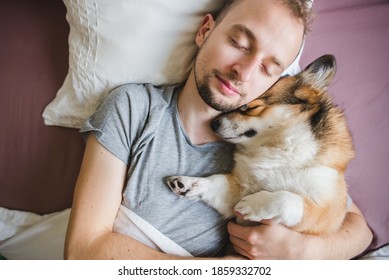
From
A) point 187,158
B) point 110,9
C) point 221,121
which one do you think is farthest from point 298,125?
point 110,9

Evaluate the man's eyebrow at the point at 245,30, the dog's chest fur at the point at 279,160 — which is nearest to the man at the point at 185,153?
the man's eyebrow at the point at 245,30

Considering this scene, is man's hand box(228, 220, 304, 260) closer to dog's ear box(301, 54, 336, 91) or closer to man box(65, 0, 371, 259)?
man box(65, 0, 371, 259)

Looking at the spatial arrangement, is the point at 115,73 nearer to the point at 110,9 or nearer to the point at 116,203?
the point at 110,9

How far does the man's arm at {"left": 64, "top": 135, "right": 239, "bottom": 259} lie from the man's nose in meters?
0.41

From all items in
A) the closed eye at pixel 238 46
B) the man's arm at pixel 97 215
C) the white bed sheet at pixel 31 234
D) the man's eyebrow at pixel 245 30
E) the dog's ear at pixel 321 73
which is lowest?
the white bed sheet at pixel 31 234

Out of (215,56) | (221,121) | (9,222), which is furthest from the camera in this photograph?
(9,222)

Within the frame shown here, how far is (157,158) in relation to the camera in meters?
1.01

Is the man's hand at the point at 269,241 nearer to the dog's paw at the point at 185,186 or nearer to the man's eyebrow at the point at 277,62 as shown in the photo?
the dog's paw at the point at 185,186

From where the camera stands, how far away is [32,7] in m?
1.18

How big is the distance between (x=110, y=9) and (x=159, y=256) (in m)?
0.73

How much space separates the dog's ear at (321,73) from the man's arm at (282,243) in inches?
18.2

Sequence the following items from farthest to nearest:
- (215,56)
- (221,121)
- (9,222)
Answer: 1. (9,222)
2. (221,121)
3. (215,56)

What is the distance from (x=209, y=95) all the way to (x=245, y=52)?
0.51ft

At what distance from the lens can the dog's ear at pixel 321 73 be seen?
1096 millimetres
